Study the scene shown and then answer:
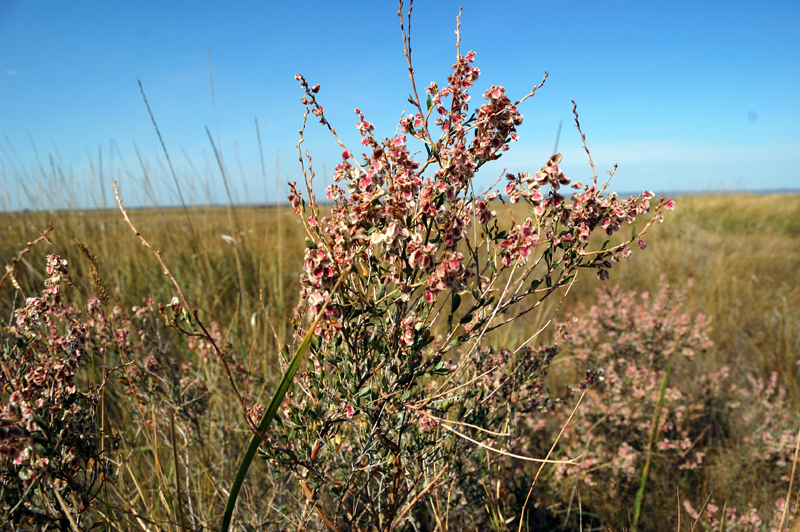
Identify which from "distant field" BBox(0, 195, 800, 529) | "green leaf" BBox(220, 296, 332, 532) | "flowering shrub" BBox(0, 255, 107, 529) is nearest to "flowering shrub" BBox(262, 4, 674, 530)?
"green leaf" BBox(220, 296, 332, 532)

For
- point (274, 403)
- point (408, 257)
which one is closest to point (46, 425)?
point (274, 403)

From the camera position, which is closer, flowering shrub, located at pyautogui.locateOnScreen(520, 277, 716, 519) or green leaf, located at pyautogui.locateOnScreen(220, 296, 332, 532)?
green leaf, located at pyautogui.locateOnScreen(220, 296, 332, 532)

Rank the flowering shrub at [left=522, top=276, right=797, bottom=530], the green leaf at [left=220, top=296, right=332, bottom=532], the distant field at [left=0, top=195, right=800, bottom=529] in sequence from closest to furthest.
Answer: the green leaf at [left=220, top=296, right=332, bottom=532]
the flowering shrub at [left=522, top=276, right=797, bottom=530]
the distant field at [left=0, top=195, right=800, bottom=529]

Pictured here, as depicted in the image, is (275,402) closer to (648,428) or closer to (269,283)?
(648,428)

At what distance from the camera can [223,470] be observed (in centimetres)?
205

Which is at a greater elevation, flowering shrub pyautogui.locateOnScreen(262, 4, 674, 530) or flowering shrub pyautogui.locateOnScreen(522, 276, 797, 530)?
flowering shrub pyautogui.locateOnScreen(262, 4, 674, 530)

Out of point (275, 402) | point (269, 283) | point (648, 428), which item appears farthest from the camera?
point (269, 283)

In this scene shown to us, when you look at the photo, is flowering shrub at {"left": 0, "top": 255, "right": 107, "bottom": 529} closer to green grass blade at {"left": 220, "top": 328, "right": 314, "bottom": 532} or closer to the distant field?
green grass blade at {"left": 220, "top": 328, "right": 314, "bottom": 532}

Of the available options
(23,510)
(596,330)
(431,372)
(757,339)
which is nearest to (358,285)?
(431,372)

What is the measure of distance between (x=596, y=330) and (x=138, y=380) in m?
2.69

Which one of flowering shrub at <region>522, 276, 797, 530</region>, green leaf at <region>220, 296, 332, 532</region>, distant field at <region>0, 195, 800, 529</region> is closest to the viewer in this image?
green leaf at <region>220, 296, 332, 532</region>

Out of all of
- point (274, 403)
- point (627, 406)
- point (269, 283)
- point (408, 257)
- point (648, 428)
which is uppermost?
point (408, 257)

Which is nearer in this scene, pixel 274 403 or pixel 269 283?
pixel 274 403

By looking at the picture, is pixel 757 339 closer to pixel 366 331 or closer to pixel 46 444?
pixel 366 331
